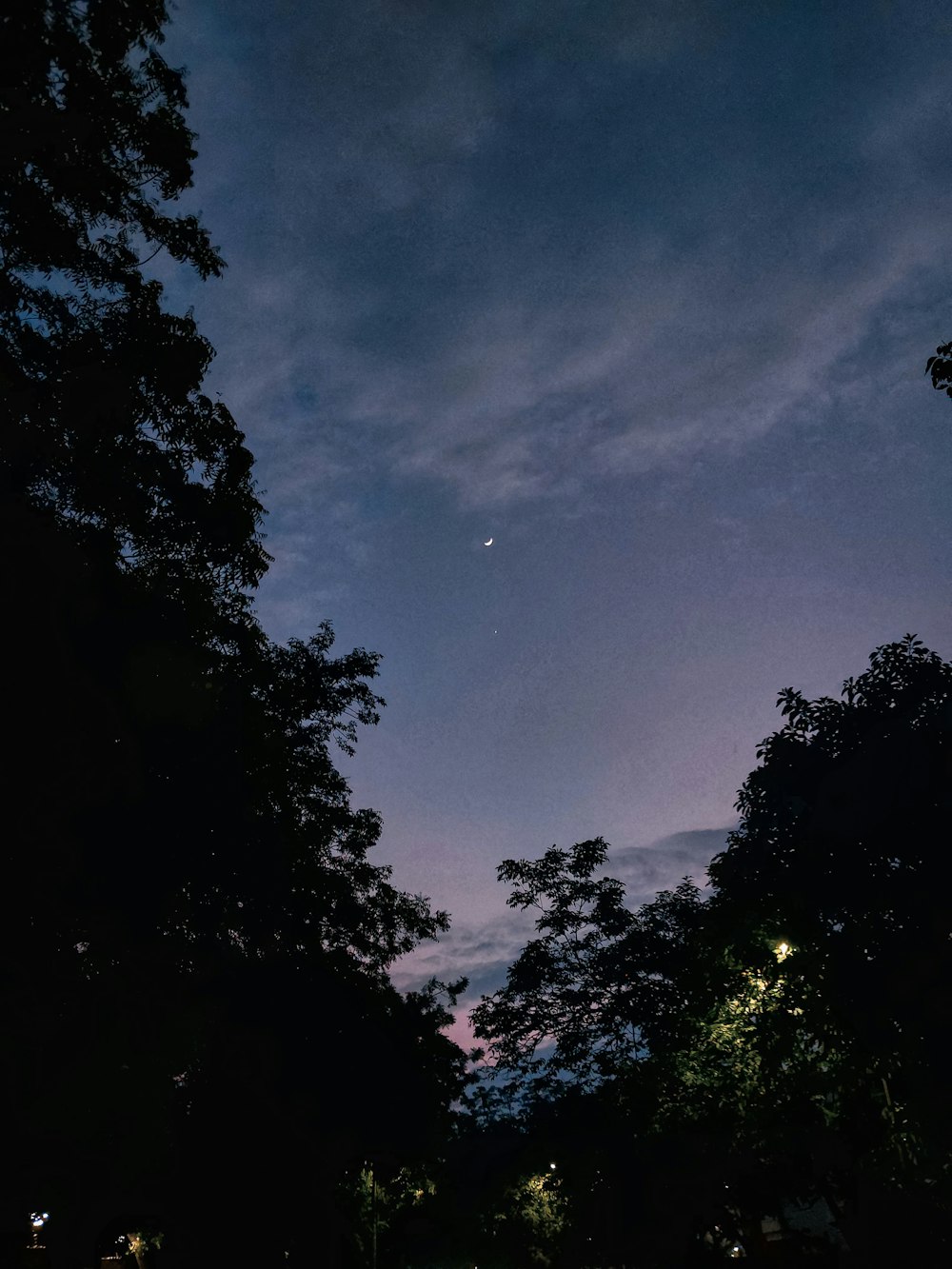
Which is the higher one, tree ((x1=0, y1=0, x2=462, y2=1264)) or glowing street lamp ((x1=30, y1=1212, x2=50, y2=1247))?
tree ((x1=0, y1=0, x2=462, y2=1264))

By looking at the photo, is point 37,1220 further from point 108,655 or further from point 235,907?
point 108,655

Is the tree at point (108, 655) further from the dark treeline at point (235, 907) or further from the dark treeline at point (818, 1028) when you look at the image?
the dark treeline at point (818, 1028)

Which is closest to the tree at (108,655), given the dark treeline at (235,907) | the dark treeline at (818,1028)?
the dark treeline at (235,907)

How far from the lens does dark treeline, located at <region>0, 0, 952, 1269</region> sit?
1153cm

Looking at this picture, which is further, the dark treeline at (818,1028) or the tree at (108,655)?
the dark treeline at (818,1028)

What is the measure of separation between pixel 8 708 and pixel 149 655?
7.19 feet

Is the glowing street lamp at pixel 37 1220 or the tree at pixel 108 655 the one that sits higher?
the tree at pixel 108 655

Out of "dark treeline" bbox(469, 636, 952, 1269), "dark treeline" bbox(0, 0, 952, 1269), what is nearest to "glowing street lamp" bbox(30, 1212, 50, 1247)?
"dark treeline" bbox(0, 0, 952, 1269)

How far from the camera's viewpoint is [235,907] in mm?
17625

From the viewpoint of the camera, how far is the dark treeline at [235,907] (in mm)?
11531

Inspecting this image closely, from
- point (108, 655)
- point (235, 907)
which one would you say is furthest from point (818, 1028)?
point (108, 655)

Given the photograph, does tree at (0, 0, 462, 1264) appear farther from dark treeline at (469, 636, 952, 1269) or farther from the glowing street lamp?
dark treeline at (469, 636, 952, 1269)

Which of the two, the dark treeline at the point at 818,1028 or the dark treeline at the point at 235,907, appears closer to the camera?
the dark treeline at the point at 235,907

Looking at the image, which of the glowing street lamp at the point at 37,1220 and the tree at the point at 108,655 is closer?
the tree at the point at 108,655
